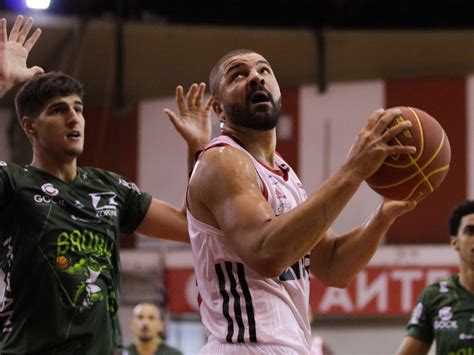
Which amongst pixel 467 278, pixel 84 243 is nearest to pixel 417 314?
pixel 467 278

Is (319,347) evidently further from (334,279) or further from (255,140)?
(255,140)

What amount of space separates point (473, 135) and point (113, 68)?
6.03m

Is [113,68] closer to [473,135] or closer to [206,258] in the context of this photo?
[473,135]

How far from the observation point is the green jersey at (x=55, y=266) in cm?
444

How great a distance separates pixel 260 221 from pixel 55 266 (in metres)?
1.48

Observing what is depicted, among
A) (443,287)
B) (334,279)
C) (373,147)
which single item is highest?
(373,147)

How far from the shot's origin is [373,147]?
10.9ft

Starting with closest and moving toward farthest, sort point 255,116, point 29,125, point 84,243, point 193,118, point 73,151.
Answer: point 255,116 < point 84,243 < point 73,151 < point 29,125 < point 193,118

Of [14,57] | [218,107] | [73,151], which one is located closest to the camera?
[218,107]

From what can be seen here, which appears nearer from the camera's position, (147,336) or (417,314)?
(417,314)

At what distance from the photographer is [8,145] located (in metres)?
15.3

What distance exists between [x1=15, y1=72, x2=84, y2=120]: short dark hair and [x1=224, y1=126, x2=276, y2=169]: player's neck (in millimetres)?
1175

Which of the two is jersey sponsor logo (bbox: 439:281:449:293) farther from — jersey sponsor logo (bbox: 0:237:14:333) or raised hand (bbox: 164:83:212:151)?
jersey sponsor logo (bbox: 0:237:14:333)

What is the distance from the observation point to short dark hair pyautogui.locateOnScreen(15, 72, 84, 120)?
4770mm
